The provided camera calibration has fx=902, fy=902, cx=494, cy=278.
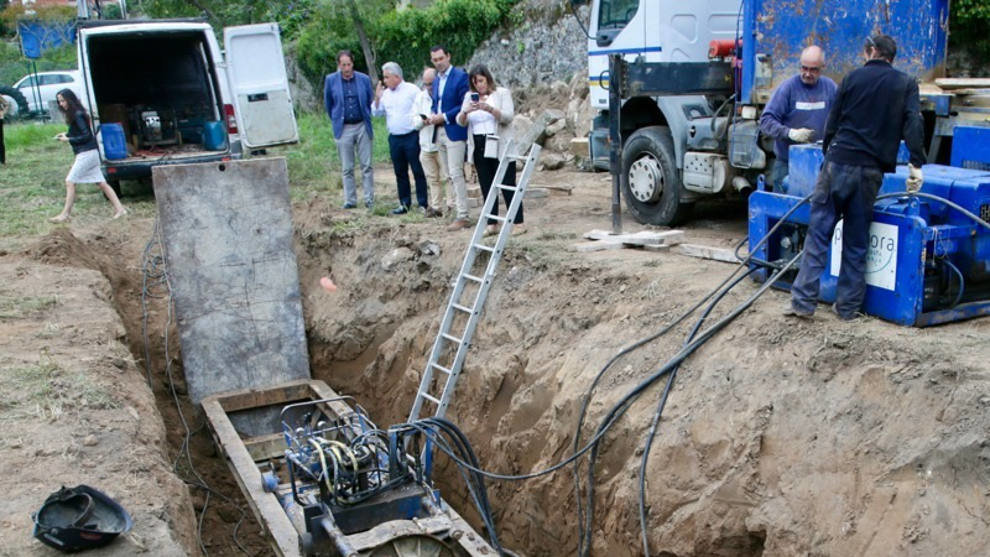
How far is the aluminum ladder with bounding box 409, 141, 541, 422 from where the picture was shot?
8047mm

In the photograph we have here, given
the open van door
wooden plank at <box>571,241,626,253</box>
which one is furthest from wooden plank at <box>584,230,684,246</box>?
the open van door

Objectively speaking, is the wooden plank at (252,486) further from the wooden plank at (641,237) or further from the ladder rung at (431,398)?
the wooden plank at (641,237)

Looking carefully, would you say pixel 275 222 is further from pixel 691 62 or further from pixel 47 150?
pixel 47 150

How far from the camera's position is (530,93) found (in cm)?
1872

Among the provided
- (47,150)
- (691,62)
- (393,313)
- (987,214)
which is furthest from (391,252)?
(47,150)

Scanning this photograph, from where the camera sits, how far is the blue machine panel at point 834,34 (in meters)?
8.48

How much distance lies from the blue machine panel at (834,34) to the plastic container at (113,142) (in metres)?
8.83

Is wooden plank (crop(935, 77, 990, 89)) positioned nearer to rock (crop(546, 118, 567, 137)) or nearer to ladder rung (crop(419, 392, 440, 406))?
ladder rung (crop(419, 392, 440, 406))

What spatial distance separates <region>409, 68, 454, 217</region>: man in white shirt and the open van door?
3.97m

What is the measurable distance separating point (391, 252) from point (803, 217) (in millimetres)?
4610

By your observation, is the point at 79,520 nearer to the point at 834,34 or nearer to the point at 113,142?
the point at 834,34

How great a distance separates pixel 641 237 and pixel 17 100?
25.2 meters

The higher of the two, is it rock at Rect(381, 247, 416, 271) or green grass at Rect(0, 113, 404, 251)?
green grass at Rect(0, 113, 404, 251)

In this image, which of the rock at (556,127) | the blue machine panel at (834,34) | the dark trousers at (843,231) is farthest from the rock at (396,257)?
the rock at (556,127)
